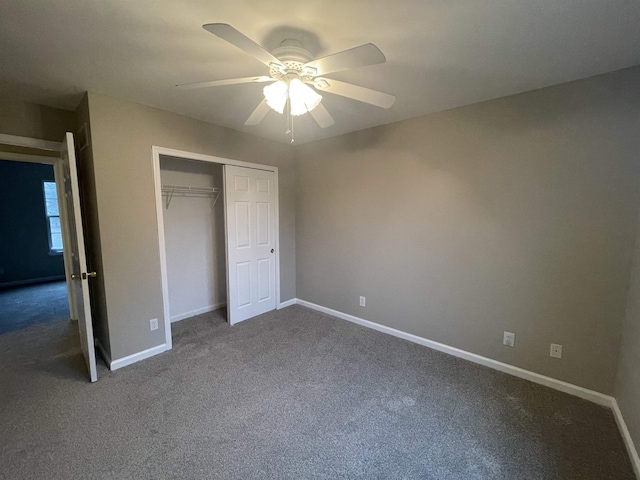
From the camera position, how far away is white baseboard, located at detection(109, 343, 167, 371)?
243cm

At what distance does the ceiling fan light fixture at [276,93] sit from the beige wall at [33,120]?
93.1 inches

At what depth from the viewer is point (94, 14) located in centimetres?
135

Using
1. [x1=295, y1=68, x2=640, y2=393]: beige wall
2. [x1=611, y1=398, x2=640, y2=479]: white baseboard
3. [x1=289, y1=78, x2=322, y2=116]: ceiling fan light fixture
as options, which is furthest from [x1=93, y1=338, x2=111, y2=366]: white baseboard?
[x1=611, y1=398, x2=640, y2=479]: white baseboard

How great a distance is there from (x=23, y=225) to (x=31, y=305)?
7.38 feet

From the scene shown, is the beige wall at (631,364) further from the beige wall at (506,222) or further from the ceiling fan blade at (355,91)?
the ceiling fan blade at (355,91)

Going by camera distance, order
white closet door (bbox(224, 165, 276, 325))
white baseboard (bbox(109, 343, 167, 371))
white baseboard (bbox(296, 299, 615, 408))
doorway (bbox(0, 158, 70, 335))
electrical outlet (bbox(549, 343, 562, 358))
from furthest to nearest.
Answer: doorway (bbox(0, 158, 70, 335)), white closet door (bbox(224, 165, 276, 325)), white baseboard (bbox(109, 343, 167, 371)), electrical outlet (bbox(549, 343, 562, 358)), white baseboard (bbox(296, 299, 615, 408))

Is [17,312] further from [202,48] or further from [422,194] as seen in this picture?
[422,194]

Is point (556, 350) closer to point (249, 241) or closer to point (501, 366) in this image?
point (501, 366)

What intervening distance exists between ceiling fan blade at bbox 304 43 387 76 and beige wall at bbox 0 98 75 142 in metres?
2.69

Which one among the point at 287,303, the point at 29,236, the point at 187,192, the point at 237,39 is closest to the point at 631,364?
the point at 237,39

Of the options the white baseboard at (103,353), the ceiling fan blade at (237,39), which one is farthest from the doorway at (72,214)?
the ceiling fan blade at (237,39)

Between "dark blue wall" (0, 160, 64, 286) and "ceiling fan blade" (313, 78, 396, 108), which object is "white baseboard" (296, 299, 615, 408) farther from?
"dark blue wall" (0, 160, 64, 286)

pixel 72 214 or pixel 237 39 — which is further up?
pixel 237 39

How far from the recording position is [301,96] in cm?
162
